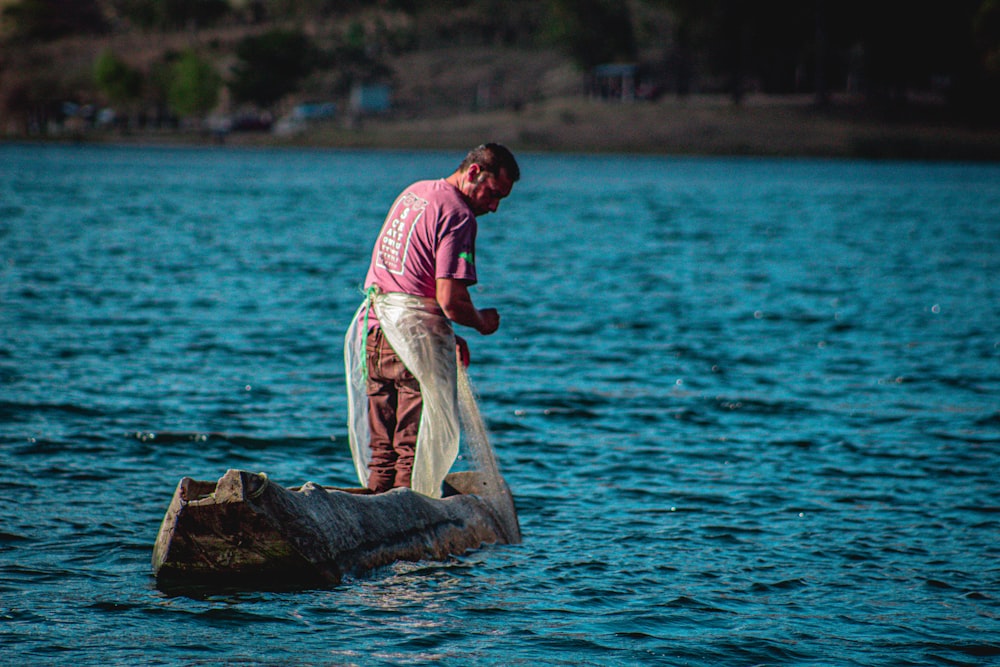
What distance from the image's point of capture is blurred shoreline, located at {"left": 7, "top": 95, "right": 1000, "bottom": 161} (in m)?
114

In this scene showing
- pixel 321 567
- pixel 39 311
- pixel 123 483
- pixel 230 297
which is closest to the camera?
pixel 321 567

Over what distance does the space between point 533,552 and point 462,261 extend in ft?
8.16

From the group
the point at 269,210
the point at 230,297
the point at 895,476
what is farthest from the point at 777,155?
the point at 895,476

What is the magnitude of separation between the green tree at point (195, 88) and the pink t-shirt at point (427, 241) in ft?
517

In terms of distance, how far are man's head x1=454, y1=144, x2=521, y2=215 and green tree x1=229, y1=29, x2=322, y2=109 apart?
6043 inches

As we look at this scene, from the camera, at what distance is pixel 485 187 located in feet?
27.4

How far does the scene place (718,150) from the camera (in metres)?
119

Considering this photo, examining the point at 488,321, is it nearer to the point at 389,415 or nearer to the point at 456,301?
the point at 456,301

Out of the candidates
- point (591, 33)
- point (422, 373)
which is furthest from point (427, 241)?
point (591, 33)

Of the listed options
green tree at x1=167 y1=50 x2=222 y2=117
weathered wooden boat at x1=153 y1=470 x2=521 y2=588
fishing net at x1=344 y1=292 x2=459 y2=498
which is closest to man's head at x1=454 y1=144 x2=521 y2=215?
fishing net at x1=344 y1=292 x2=459 y2=498

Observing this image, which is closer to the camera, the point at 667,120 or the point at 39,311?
the point at 39,311

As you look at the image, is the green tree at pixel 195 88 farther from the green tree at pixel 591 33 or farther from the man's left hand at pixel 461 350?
the man's left hand at pixel 461 350

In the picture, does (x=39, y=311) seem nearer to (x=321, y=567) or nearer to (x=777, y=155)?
(x=321, y=567)

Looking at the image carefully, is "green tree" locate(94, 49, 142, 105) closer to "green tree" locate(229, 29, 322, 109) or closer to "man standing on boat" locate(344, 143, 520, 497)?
"green tree" locate(229, 29, 322, 109)
